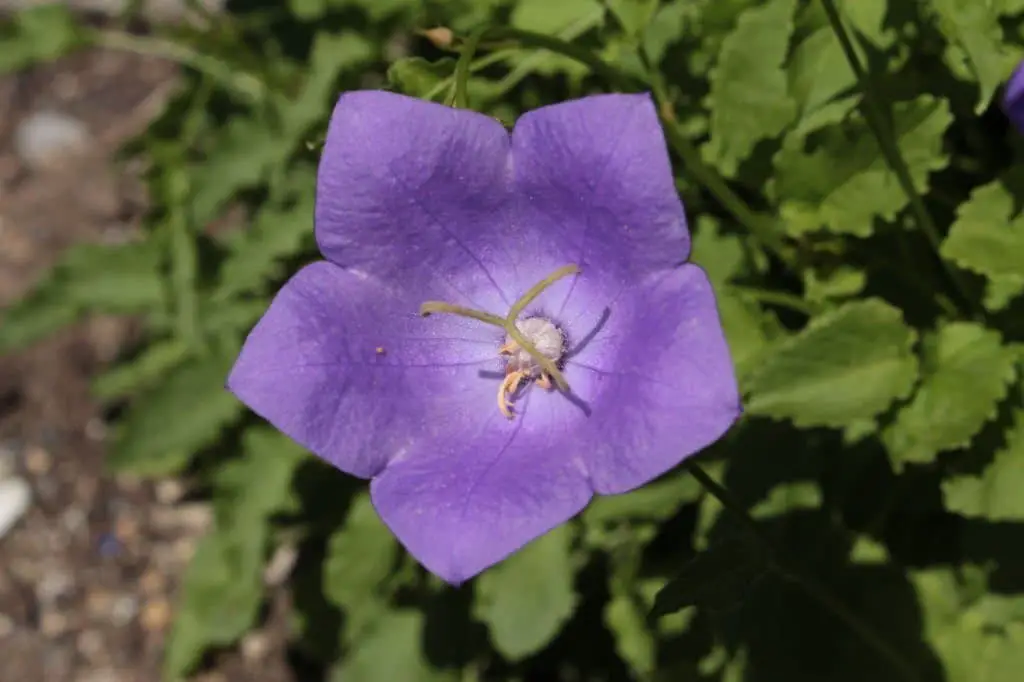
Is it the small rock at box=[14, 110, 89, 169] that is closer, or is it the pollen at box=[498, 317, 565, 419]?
the pollen at box=[498, 317, 565, 419]

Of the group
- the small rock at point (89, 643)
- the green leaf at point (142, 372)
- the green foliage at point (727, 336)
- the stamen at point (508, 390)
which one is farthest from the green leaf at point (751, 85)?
the small rock at point (89, 643)

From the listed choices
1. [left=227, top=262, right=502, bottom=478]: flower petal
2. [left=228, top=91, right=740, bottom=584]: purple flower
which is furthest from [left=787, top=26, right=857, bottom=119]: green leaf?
[left=227, top=262, right=502, bottom=478]: flower petal

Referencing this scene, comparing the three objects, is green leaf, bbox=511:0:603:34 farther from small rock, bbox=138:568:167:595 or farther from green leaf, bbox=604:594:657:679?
small rock, bbox=138:568:167:595

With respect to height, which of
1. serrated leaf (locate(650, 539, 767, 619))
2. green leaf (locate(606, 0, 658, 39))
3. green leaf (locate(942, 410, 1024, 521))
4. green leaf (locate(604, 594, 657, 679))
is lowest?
green leaf (locate(604, 594, 657, 679))

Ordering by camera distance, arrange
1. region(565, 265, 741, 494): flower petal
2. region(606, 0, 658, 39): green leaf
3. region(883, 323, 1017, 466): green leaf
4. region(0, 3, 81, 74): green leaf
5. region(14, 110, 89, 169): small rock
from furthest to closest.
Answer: region(14, 110, 89, 169): small rock
region(0, 3, 81, 74): green leaf
region(606, 0, 658, 39): green leaf
region(883, 323, 1017, 466): green leaf
region(565, 265, 741, 494): flower petal

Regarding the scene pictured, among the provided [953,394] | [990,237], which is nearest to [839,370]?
[953,394]

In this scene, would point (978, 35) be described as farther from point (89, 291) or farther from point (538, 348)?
point (89, 291)

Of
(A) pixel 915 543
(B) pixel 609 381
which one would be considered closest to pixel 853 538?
(A) pixel 915 543
